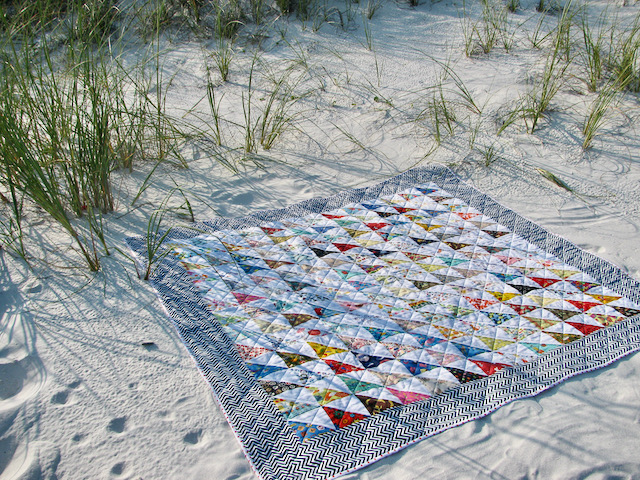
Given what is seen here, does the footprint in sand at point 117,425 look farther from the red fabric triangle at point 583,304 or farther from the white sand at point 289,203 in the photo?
the red fabric triangle at point 583,304

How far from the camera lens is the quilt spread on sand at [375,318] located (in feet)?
6.66

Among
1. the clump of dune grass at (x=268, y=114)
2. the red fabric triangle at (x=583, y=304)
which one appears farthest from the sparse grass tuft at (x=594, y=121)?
the clump of dune grass at (x=268, y=114)

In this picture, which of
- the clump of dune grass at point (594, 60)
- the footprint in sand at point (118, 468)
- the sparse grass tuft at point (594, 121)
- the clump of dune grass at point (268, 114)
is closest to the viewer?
the footprint in sand at point (118, 468)

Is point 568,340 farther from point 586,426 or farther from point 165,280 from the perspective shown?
point 165,280

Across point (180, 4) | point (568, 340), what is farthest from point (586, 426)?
point (180, 4)

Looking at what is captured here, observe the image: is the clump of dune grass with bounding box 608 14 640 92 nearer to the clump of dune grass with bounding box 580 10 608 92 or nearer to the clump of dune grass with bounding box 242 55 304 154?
the clump of dune grass with bounding box 580 10 608 92

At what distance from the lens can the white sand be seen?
1899 mm

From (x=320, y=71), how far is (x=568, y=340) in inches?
137

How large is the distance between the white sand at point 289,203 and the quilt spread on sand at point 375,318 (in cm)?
10

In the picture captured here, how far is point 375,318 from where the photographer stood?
2.50m

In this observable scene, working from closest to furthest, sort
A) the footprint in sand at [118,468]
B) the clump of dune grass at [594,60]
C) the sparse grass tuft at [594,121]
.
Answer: the footprint in sand at [118,468] → the sparse grass tuft at [594,121] → the clump of dune grass at [594,60]

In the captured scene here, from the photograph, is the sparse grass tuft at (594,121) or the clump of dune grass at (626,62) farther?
the clump of dune grass at (626,62)

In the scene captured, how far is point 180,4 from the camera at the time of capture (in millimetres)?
5730

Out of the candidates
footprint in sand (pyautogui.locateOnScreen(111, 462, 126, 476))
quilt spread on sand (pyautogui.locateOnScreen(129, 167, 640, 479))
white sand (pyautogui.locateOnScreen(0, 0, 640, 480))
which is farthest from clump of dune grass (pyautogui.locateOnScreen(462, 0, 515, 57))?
footprint in sand (pyautogui.locateOnScreen(111, 462, 126, 476))
